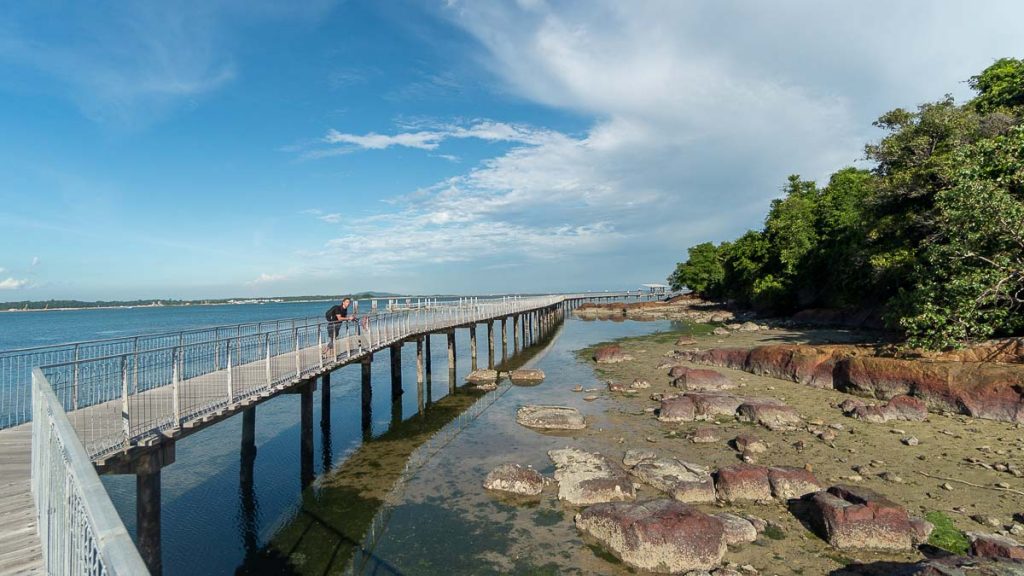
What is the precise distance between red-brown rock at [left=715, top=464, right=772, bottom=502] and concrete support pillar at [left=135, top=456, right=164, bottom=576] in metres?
11.9

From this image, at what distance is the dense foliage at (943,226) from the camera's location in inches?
681

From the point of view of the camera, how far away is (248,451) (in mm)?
17438

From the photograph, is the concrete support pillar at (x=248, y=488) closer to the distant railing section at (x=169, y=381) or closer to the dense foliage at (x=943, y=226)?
the distant railing section at (x=169, y=381)

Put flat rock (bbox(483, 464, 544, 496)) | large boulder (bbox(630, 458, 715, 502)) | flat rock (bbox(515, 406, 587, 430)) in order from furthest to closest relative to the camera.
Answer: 1. flat rock (bbox(515, 406, 587, 430))
2. flat rock (bbox(483, 464, 544, 496))
3. large boulder (bbox(630, 458, 715, 502))

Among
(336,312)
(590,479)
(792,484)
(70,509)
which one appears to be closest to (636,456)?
(590,479)

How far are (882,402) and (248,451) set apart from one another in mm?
22620

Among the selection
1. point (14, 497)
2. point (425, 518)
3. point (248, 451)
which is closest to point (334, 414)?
point (248, 451)

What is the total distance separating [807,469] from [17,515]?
51.0ft

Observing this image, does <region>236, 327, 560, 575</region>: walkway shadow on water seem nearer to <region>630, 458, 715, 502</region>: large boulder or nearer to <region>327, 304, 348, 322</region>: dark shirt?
<region>327, 304, 348, 322</region>: dark shirt

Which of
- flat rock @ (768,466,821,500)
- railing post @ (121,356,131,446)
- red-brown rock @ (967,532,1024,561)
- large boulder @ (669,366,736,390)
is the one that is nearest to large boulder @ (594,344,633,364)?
large boulder @ (669,366,736,390)

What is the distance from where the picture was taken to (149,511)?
379 inches

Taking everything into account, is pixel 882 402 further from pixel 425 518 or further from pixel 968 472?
pixel 425 518

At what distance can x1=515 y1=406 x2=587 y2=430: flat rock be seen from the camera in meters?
19.2

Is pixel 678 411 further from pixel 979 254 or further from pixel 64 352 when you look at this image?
pixel 64 352
